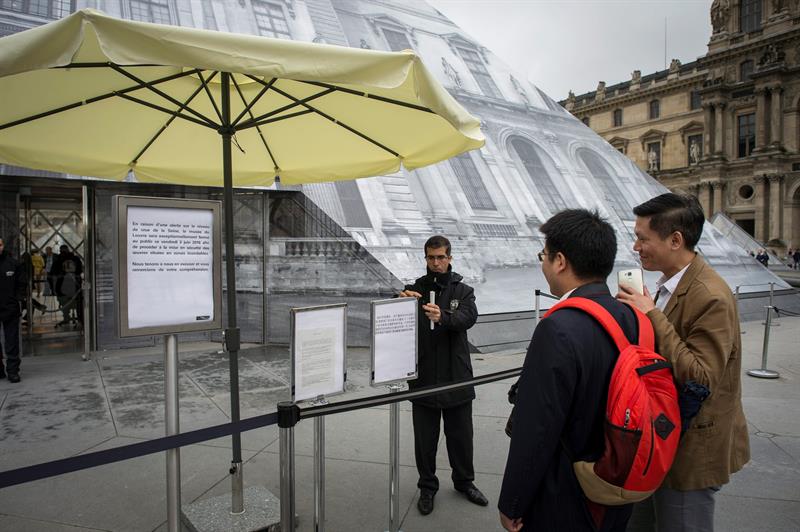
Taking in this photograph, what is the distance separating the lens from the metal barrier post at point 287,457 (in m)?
2.43

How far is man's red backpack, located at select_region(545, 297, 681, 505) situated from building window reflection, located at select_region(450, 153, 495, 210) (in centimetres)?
887

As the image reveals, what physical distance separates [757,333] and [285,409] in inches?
452

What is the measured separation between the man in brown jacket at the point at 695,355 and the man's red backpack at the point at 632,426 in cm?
25

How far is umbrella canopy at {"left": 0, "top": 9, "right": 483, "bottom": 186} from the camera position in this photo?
93.4 inches

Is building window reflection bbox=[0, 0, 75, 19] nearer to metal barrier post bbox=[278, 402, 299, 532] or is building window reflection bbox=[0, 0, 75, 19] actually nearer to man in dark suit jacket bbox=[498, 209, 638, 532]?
metal barrier post bbox=[278, 402, 299, 532]

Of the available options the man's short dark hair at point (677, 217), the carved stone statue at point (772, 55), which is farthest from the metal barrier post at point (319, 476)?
Result: the carved stone statue at point (772, 55)

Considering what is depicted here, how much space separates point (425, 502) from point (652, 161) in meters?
62.0

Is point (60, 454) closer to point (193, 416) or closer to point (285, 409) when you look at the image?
point (193, 416)

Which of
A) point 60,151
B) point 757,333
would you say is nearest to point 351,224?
point 60,151

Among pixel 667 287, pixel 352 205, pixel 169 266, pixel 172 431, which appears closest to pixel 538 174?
pixel 352 205

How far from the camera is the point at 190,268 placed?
9.29 feet

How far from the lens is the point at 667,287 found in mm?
2340

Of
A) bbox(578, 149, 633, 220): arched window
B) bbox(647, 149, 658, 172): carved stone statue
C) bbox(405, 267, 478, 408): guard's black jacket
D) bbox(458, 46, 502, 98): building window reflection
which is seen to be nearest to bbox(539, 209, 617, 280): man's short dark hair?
bbox(405, 267, 478, 408): guard's black jacket

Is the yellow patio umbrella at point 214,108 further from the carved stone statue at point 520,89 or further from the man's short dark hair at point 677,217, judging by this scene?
the carved stone statue at point 520,89
